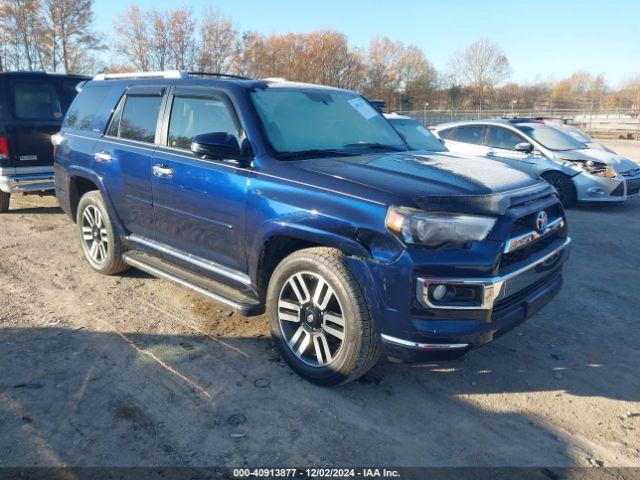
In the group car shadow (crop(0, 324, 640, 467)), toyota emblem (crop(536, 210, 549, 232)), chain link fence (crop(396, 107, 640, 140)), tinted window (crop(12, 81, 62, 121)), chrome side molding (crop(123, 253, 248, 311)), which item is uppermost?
chain link fence (crop(396, 107, 640, 140))

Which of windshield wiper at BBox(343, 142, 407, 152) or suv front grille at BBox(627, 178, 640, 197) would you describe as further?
suv front grille at BBox(627, 178, 640, 197)

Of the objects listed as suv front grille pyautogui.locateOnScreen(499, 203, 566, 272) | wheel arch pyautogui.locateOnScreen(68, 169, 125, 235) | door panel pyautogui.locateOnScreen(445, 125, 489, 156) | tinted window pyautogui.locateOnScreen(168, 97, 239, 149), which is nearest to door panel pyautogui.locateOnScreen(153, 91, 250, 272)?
tinted window pyautogui.locateOnScreen(168, 97, 239, 149)

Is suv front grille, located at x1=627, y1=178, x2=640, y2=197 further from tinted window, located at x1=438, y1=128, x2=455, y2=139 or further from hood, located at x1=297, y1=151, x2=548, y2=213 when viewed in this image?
hood, located at x1=297, y1=151, x2=548, y2=213

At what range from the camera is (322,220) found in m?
3.17

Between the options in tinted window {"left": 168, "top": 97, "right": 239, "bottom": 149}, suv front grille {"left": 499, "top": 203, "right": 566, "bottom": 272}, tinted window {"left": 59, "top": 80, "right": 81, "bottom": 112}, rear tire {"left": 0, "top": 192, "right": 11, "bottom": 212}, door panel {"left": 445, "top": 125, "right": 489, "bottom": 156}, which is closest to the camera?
suv front grille {"left": 499, "top": 203, "right": 566, "bottom": 272}

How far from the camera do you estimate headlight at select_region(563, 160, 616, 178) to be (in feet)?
30.6

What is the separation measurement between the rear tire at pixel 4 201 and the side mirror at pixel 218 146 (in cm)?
624

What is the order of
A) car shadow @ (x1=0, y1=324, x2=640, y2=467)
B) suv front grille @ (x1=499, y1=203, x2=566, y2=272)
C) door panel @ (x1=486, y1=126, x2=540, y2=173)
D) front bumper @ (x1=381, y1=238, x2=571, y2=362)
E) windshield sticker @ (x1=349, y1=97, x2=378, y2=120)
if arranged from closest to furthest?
car shadow @ (x1=0, y1=324, x2=640, y2=467) → front bumper @ (x1=381, y1=238, x2=571, y2=362) → suv front grille @ (x1=499, y1=203, x2=566, y2=272) → windshield sticker @ (x1=349, y1=97, x2=378, y2=120) → door panel @ (x1=486, y1=126, x2=540, y2=173)

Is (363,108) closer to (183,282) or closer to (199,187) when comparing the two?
(199,187)

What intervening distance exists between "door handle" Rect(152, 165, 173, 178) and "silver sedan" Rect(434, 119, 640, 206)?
23.4 feet

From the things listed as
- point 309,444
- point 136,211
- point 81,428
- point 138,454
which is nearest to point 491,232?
point 309,444

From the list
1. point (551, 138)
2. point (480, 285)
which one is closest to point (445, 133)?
point (551, 138)

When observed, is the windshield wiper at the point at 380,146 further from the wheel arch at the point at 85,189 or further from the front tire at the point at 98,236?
the front tire at the point at 98,236

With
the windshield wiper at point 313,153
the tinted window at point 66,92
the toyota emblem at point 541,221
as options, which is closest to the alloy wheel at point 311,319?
the windshield wiper at point 313,153
